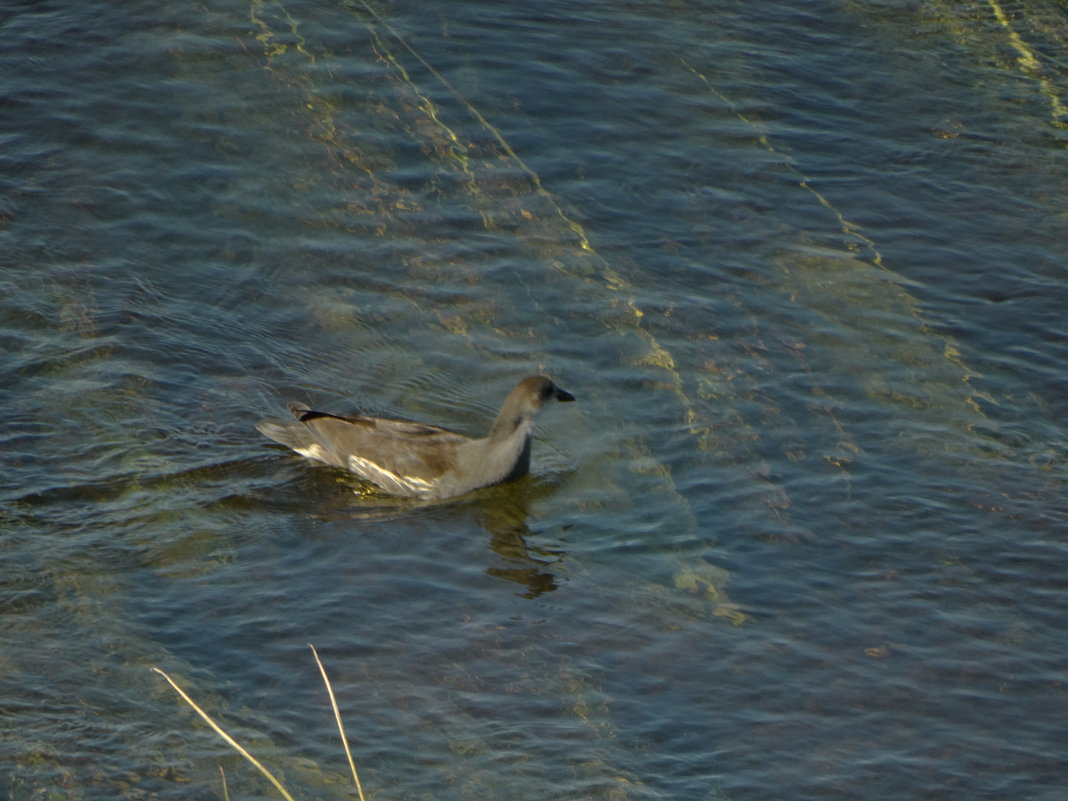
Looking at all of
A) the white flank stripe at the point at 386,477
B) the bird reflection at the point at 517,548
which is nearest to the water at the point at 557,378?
the bird reflection at the point at 517,548

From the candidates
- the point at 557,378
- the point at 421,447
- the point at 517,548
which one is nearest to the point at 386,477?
the point at 421,447

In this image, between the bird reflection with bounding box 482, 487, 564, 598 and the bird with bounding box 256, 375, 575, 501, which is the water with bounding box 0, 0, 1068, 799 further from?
the bird with bounding box 256, 375, 575, 501

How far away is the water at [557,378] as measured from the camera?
7910mm

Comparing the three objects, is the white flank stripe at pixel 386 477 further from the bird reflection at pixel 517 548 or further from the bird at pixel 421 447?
the bird reflection at pixel 517 548

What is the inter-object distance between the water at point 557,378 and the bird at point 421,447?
0.63 feet

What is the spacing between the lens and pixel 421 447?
1055 cm

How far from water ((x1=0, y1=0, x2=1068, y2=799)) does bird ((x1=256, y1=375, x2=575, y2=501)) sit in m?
0.19

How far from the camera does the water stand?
7.91m

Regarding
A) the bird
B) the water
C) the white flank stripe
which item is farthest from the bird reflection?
the white flank stripe

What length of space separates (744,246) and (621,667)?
5.31 m

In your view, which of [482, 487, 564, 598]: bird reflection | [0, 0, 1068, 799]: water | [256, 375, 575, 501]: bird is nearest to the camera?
[0, 0, 1068, 799]: water

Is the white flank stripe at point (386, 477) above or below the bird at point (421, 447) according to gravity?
below

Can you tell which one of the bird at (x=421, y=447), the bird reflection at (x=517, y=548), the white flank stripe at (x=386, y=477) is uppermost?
the bird at (x=421, y=447)

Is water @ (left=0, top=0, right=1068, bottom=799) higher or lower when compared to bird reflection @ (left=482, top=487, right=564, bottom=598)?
higher
